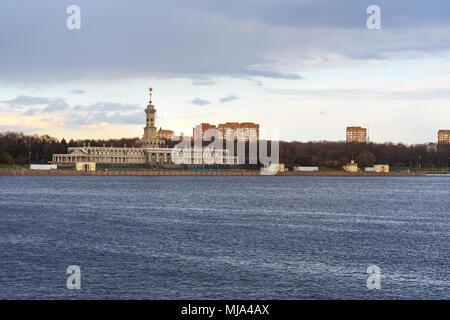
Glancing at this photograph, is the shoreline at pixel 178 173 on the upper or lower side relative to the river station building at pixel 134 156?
lower

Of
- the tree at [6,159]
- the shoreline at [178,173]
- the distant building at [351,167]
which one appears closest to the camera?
the shoreline at [178,173]

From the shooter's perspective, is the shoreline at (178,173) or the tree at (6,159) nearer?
the shoreline at (178,173)

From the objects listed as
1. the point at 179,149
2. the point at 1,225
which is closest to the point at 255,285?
the point at 1,225

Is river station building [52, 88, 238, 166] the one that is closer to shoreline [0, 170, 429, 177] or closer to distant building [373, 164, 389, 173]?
shoreline [0, 170, 429, 177]

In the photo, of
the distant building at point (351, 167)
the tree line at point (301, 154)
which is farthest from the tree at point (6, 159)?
the distant building at point (351, 167)

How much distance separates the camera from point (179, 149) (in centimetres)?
19238

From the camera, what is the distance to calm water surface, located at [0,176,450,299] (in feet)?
85.8

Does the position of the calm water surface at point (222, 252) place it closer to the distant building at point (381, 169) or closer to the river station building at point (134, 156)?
the distant building at point (381, 169)

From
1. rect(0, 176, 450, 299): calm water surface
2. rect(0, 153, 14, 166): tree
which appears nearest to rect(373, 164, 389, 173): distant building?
rect(0, 153, 14, 166): tree

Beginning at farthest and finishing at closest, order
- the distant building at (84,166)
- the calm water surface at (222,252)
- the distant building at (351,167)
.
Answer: the distant building at (351,167) < the distant building at (84,166) < the calm water surface at (222,252)

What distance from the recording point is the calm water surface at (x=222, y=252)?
85.8ft
